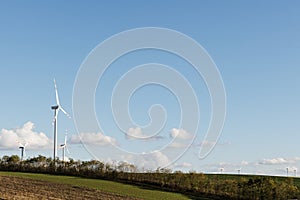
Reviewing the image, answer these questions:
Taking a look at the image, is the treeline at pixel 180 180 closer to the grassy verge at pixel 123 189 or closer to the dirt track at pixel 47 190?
the grassy verge at pixel 123 189

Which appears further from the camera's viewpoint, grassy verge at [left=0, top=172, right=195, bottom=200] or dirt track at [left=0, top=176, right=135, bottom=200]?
grassy verge at [left=0, top=172, right=195, bottom=200]

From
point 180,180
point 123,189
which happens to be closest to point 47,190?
point 123,189

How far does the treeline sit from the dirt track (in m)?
15.2

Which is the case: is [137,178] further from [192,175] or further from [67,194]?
[67,194]

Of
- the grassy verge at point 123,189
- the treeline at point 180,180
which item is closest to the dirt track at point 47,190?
the grassy verge at point 123,189

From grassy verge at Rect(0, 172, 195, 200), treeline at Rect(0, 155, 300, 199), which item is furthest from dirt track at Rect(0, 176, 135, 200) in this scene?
treeline at Rect(0, 155, 300, 199)

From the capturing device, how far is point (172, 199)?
64688 mm

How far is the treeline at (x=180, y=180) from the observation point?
243 feet

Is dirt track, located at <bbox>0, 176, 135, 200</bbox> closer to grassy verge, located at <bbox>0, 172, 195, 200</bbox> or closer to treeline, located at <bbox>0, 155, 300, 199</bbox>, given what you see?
grassy verge, located at <bbox>0, 172, 195, 200</bbox>

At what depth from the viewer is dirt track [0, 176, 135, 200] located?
55059 millimetres

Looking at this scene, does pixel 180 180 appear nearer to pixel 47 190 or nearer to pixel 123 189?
pixel 123 189

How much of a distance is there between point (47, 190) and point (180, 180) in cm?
2358

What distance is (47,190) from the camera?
60.3 metres

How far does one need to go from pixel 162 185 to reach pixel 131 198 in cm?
1820
